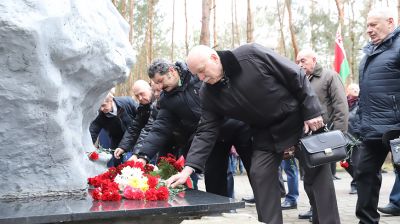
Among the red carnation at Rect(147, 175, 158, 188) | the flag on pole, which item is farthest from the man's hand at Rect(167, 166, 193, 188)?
the flag on pole

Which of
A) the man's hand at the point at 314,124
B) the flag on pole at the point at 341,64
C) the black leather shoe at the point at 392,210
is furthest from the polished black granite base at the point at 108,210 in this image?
the flag on pole at the point at 341,64

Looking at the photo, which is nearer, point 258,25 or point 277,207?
point 277,207

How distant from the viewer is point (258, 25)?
1344 inches

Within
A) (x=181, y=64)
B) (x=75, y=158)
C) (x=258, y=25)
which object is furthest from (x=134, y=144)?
(x=258, y=25)

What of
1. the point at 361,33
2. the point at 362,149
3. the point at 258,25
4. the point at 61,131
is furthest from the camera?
the point at 258,25

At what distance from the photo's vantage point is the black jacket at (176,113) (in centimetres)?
523

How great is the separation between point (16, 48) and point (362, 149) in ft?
10.9

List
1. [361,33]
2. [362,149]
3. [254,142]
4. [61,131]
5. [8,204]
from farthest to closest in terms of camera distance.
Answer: [361,33] → [362,149] → [254,142] → [61,131] → [8,204]

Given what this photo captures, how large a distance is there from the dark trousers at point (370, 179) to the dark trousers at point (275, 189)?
2.88ft

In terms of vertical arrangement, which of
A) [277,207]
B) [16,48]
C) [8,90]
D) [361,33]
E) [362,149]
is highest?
[361,33]

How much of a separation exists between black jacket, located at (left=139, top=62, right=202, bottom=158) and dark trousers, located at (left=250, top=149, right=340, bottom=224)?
110cm

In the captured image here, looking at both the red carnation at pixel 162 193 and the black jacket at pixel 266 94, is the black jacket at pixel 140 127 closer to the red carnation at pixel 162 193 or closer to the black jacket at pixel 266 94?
the black jacket at pixel 266 94

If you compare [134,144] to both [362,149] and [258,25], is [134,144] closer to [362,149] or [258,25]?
[362,149]

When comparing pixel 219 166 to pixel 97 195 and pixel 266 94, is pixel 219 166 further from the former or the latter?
pixel 97 195
